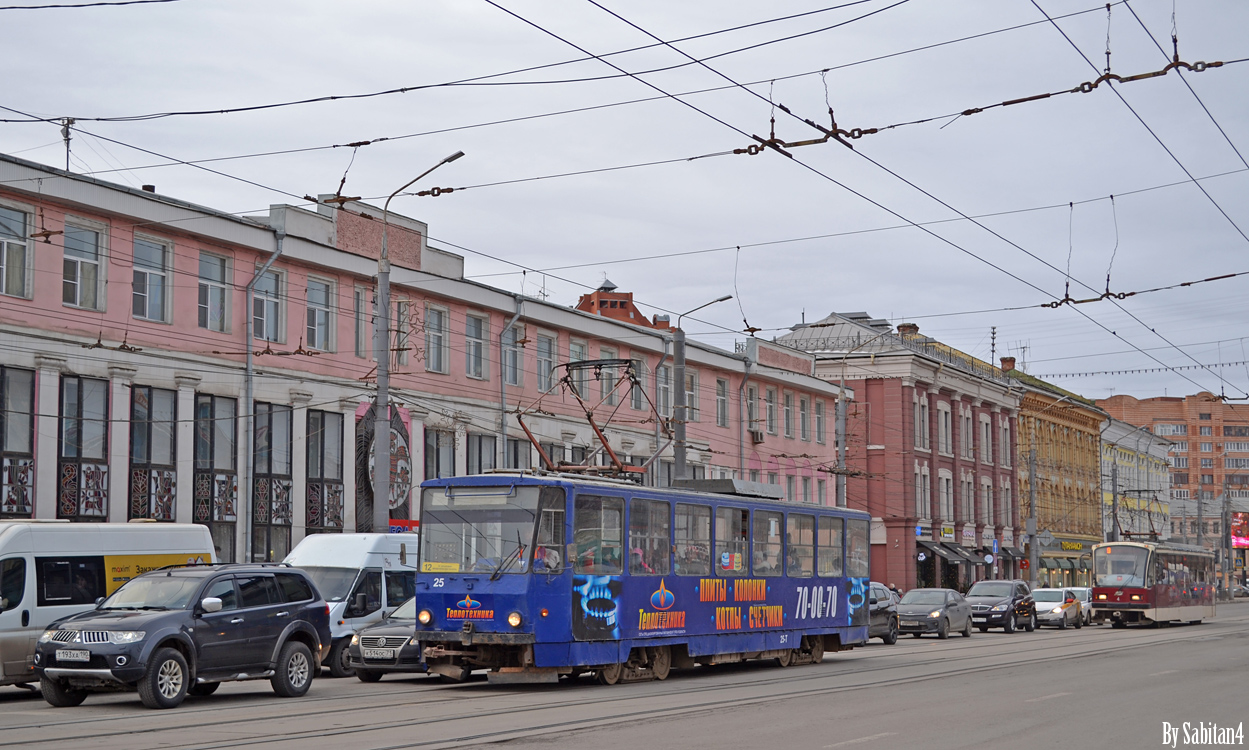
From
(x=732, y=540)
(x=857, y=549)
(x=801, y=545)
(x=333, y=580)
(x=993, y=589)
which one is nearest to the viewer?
(x=732, y=540)

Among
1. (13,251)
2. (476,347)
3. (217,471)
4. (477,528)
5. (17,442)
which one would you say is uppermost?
(13,251)

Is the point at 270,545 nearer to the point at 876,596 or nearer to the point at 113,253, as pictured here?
the point at 113,253

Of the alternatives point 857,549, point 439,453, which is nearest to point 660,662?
point 857,549

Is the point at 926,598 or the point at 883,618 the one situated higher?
the point at 926,598

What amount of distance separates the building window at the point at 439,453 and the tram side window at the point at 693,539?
1617 centimetres

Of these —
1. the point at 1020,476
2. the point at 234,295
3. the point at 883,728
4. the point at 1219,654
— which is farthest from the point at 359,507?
the point at 1020,476

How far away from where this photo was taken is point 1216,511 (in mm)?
144000

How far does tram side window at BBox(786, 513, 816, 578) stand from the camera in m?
23.8

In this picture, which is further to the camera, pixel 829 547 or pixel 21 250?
pixel 21 250

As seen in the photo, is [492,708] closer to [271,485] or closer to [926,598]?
[271,485]

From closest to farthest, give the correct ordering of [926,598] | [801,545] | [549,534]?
[549,534] → [801,545] → [926,598]

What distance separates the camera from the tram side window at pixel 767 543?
2286 cm

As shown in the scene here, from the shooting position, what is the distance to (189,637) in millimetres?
15766

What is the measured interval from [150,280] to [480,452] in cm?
1190
